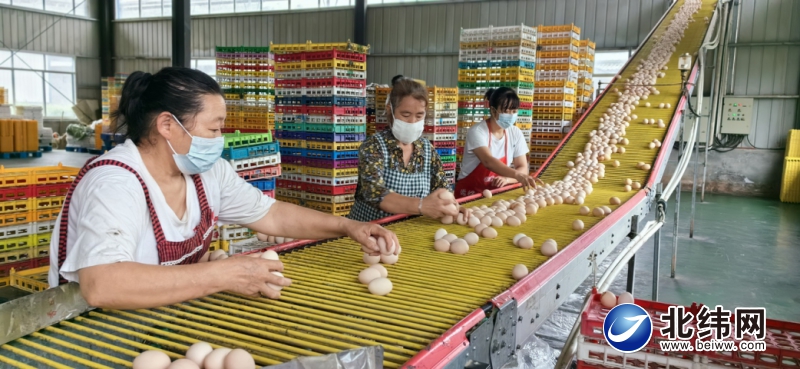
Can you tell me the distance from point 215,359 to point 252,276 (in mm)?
348

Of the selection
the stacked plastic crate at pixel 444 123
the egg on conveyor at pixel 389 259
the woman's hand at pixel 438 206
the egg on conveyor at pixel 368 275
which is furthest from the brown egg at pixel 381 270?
the stacked plastic crate at pixel 444 123

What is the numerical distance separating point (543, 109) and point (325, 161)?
160 inches

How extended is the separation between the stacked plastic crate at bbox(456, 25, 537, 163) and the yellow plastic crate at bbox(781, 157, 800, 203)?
261 inches

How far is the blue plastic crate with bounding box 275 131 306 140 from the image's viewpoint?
7400mm

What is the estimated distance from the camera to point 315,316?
1.50m

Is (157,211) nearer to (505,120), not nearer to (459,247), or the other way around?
(459,247)

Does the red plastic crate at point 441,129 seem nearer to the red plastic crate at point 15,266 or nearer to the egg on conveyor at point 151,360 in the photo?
the red plastic crate at point 15,266

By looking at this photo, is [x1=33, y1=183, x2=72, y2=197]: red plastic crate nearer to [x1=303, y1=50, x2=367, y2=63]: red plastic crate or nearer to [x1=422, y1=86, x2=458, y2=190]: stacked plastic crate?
[x1=303, y1=50, x2=367, y2=63]: red plastic crate

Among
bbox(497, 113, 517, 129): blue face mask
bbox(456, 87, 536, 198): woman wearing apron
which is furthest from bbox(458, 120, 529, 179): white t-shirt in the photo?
bbox(497, 113, 517, 129): blue face mask

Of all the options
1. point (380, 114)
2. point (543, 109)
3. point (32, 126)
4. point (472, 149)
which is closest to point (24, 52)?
point (32, 126)

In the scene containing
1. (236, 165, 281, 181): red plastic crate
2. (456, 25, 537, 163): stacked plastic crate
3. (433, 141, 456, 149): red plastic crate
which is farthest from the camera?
(433, 141, 456, 149): red plastic crate

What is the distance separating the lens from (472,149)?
470 cm

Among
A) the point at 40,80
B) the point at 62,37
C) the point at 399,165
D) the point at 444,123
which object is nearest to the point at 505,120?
the point at 399,165

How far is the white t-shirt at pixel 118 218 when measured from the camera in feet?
4.47
